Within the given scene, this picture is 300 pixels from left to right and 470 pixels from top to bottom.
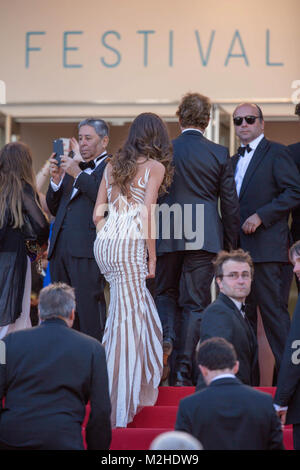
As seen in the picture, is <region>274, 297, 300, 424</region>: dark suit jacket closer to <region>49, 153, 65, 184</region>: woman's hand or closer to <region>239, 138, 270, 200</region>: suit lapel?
<region>239, 138, 270, 200</region>: suit lapel

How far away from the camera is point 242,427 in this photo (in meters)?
3.70

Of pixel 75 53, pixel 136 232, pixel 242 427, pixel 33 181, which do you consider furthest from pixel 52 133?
pixel 242 427

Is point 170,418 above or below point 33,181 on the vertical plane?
below

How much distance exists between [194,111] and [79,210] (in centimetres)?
97

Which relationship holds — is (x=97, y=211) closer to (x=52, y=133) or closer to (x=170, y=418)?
(x=170, y=418)

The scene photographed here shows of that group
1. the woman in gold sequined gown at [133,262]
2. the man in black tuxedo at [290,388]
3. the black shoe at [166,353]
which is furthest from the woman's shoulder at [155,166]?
the man in black tuxedo at [290,388]

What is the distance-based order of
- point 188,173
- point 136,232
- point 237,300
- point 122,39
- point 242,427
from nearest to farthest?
point 242,427, point 237,300, point 136,232, point 188,173, point 122,39

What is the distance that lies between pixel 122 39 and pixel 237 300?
4.63 meters

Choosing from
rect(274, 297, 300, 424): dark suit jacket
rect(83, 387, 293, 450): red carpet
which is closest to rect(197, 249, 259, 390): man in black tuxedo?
rect(274, 297, 300, 424): dark suit jacket

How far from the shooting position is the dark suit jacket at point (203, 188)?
18.9 feet

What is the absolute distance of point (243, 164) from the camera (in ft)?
→ 20.2

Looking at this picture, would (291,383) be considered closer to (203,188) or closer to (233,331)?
(233,331)

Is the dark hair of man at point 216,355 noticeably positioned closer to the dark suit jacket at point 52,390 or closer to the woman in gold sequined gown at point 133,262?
the dark suit jacket at point 52,390

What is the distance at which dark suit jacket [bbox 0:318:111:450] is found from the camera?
4.06 meters
